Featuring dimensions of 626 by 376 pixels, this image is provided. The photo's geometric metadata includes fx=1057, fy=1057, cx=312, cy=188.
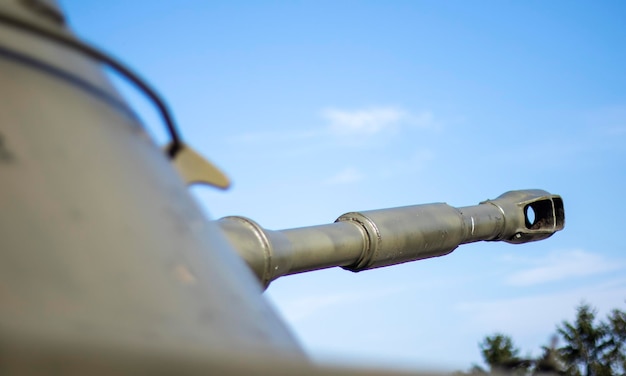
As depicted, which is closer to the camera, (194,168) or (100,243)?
(100,243)

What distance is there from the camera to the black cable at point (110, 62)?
1.66 meters

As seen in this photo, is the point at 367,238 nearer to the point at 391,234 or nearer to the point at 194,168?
the point at 391,234

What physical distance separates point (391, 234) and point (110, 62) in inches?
166

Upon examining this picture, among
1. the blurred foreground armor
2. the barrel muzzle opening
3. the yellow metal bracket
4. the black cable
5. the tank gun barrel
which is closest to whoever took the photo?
the blurred foreground armor

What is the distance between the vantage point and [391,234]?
595cm

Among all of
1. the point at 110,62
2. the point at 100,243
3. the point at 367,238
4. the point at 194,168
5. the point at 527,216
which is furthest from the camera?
the point at 527,216

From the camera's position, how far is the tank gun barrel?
4.93m

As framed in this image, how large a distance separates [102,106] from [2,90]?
25 cm

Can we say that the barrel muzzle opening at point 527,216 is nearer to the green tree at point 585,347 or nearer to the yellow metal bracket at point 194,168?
the green tree at point 585,347

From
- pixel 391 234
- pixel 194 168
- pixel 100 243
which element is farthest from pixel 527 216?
pixel 100 243

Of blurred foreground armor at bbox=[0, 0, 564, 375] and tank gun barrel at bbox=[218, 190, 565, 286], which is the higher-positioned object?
tank gun barrel at bbox=[218, 190, 565, 286]

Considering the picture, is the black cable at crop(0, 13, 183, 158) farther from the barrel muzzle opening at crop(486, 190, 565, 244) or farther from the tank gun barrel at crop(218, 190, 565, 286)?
the barrel muzzle opening at crop(486, 190, 565, 244)

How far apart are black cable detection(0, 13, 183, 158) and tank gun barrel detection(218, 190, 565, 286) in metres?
2.69

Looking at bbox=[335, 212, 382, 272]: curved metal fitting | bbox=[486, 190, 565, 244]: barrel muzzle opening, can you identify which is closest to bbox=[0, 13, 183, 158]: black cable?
bbox=[335, 212, 382, 272]: curved metal fitting
